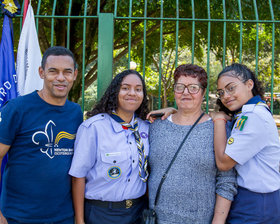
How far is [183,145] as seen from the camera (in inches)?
81.7

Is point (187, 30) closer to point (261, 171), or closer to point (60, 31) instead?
point (60, 31)

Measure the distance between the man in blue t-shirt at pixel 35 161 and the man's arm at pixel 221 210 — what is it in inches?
44.9

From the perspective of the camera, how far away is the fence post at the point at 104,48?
2.91 m

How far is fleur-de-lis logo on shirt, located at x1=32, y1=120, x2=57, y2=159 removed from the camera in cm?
204

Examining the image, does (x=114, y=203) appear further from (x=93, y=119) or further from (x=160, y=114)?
(x=160, y=114)

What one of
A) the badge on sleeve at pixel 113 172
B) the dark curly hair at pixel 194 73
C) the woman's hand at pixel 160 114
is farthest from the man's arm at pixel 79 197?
the dark curly hair at pixel 194 73

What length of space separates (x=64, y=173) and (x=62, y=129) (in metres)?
0.35

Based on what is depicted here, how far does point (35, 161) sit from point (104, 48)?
1.44 m

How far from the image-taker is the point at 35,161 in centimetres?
204

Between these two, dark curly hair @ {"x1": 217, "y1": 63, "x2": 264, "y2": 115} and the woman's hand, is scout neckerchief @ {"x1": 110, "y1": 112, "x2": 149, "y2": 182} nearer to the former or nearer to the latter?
the woman's hand

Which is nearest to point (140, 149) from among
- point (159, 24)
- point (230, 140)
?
point (230, 140)

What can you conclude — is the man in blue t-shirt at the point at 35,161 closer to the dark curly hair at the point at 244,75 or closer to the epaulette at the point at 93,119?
the epaulette at the point at 93,119

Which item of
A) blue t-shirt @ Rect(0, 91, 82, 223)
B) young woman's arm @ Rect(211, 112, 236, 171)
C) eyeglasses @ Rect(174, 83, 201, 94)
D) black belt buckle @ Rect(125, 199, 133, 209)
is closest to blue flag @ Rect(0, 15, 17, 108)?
blue t-shirt @ Rect(0, 91, 82, 223)

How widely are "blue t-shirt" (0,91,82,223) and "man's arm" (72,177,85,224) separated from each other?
0.28 ft
